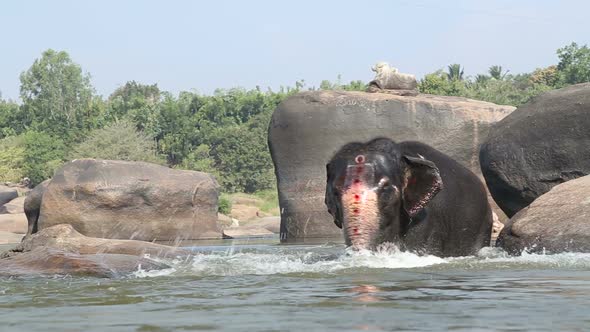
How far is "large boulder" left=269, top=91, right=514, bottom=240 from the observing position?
864 inches

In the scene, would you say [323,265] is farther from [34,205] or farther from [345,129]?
[34,205]

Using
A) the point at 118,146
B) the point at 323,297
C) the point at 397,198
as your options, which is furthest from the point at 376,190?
the point at 118,146

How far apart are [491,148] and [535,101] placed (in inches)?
39.4

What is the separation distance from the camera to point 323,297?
17.8 feet

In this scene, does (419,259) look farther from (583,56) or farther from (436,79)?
(583,56)

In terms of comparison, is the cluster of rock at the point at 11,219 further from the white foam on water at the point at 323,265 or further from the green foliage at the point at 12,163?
the white foam on water at the point at 323,265

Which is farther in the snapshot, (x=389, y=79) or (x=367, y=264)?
(x=389, y=79)

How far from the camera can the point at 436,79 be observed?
59.8 metres

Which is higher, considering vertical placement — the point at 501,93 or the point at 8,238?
the point at 501,93

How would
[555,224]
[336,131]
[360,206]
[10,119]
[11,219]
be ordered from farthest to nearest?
[10,119]
[11,219]
[336,131]
[555,224]
[360,206]

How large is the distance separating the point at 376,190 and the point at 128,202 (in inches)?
725

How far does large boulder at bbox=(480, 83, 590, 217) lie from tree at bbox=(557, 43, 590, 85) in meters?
45.9

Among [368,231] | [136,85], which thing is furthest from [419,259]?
[136,85]

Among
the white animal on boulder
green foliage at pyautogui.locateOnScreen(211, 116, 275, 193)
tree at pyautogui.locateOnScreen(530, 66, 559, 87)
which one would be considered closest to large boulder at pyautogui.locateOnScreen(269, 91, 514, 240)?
the white animal on boulder
